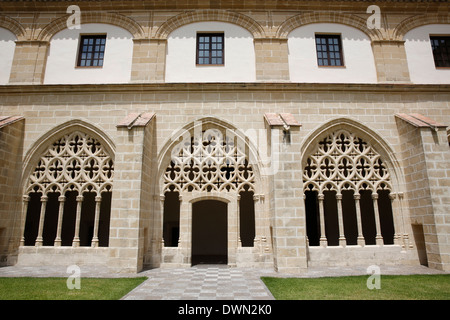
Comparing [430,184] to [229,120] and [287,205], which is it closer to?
[287,205]

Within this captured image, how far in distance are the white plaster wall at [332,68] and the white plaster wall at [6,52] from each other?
378 inches

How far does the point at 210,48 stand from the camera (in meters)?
10.3

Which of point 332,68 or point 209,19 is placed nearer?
point 332,68

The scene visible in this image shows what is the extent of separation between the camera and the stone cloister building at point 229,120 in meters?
8.02

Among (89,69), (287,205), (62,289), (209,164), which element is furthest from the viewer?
(89,69)

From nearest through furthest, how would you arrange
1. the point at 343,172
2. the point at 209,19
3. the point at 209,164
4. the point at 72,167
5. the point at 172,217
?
1. the point at 72,167
2. the point at 209,164
3. the point at 343,172
4. the point at 209,19
5. the point at 172,217

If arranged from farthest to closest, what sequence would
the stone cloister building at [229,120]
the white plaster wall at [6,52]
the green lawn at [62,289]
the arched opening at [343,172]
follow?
1. the white plaster wall at [6,52]
2. the arched opening at [343,172]
3. the stone cloister building at [229,120]
4. the green lawn at [62,289]

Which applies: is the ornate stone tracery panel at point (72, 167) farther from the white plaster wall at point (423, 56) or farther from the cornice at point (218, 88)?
the white plaster wall at point (423, 56)

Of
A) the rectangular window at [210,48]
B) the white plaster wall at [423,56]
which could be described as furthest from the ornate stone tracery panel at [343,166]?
the rectangular window at [210,48]

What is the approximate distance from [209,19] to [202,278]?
28.0 feet

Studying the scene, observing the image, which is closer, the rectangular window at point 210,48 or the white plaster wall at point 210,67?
the white plaster wall at point 210,67

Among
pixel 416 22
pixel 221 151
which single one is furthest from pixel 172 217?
pixel 416 22

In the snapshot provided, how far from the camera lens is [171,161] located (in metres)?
9.28

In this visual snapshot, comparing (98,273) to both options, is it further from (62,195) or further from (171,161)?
(171,161)
